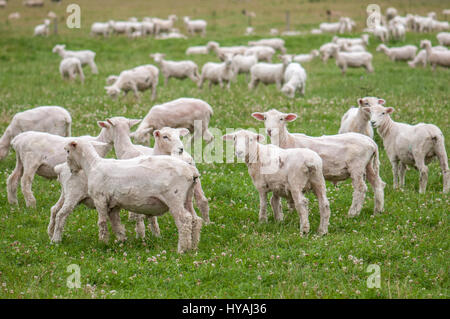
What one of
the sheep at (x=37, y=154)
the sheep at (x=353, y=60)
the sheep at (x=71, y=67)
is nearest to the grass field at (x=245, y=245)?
the sheep at (x=37, y=154)

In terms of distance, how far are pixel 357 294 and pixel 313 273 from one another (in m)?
0.77

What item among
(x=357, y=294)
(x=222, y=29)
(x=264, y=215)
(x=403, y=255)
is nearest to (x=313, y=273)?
(x=357, y=294)

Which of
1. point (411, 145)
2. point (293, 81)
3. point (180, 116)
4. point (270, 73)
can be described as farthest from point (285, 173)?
point (270, 73)

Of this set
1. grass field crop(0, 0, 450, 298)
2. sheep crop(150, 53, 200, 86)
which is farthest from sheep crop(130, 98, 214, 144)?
sheep crop(150, 53, 200, 86)

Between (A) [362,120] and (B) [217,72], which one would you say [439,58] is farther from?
(A) [362,120]

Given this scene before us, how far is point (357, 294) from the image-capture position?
695 centimetres

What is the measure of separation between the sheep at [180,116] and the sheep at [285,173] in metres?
4.51

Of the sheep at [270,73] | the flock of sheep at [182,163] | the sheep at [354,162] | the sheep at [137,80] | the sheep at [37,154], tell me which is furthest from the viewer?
the sheep at [270,73]

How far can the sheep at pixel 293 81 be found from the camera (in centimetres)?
2056

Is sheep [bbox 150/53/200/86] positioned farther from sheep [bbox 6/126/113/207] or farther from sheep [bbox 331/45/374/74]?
sheep [bbox 6/126/113/207]

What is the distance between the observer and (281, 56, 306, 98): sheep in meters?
20.6

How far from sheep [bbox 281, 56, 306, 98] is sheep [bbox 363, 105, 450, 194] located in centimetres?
821

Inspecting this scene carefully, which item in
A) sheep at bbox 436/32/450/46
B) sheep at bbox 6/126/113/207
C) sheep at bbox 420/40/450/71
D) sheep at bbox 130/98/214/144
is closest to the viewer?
sheep at bbox 6/126/113/207

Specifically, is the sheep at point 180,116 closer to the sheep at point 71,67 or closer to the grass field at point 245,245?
the grass field at point 245,245
